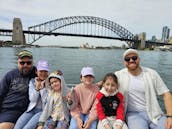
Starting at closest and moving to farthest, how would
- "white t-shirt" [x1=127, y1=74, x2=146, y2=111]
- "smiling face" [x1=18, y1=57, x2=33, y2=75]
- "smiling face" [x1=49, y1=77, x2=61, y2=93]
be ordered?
"white t-shirt" [x1=127, y1=74, x2=146, y2=111]
"smiling face" [x1=49, y1=77, x2=61, y2=93]
"smiling face" [x1=18, y1=57, x2=33, y2=75]

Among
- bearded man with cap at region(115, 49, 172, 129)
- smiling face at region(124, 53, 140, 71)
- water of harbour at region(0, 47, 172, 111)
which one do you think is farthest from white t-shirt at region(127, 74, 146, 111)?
water of harbour at region(0, 47, 172, 111)

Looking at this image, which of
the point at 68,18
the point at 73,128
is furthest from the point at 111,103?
the point at 68,18

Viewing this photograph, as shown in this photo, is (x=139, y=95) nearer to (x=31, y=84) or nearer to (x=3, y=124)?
(x=31, y=84)

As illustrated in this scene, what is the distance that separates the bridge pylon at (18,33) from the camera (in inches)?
3083

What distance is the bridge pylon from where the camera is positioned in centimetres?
7831

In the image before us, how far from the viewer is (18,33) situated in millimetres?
80125

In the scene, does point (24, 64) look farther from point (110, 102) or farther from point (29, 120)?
point (110, 102)

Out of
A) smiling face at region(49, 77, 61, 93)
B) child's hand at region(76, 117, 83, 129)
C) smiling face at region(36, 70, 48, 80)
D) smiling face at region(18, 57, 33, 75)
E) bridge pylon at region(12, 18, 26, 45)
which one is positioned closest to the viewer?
child's hand at region(76, 117, 83, 129)

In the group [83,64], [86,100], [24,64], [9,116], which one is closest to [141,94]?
[86,100]

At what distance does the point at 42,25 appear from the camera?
88562 millimetres

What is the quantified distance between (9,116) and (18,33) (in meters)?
80.0

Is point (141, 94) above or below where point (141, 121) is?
above

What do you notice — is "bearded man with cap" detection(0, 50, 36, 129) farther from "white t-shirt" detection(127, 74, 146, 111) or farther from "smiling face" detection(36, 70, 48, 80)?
"white t-shirt" detection(127, 74, 146, 111)

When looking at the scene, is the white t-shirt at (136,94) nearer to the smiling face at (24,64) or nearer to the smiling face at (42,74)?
the smiling face at (42,74)
